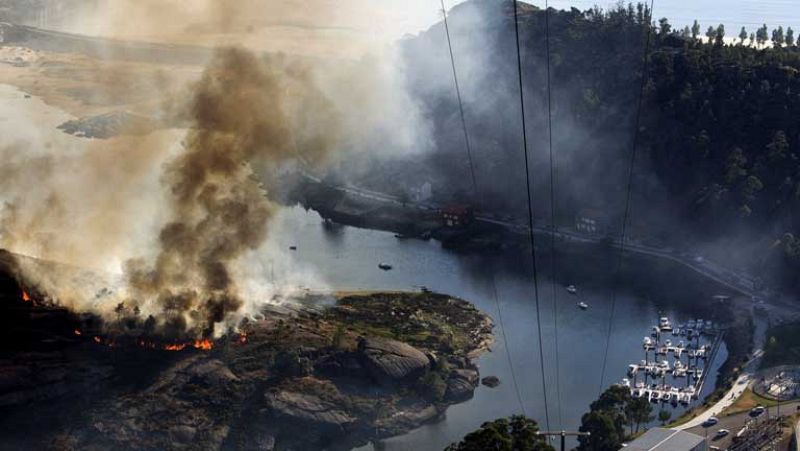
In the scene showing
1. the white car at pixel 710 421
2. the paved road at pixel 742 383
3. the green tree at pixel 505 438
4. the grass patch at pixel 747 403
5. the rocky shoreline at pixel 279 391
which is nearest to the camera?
the green tree at pixel 505 438

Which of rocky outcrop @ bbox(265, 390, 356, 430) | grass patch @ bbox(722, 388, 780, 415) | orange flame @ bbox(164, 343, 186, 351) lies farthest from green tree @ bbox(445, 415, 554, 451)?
orange flame @ bbox(164, 343, 186, 351)

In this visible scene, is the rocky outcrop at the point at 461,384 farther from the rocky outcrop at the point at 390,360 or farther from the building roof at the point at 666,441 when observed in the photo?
the building roof at the point at 666,441

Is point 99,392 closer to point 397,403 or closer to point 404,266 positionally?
point 397,403

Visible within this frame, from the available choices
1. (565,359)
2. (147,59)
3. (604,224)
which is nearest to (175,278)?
(565,359)

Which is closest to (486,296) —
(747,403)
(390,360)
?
(390,360)

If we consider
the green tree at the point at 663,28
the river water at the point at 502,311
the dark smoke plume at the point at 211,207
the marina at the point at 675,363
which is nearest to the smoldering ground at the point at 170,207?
the dark smoke plume at the point at 211,207
